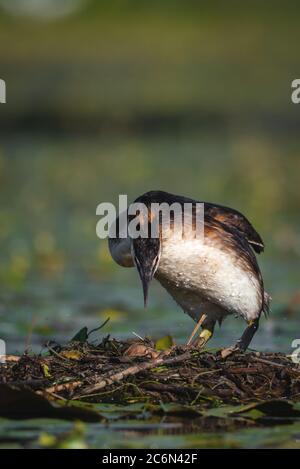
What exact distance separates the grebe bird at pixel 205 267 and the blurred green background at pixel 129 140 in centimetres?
109

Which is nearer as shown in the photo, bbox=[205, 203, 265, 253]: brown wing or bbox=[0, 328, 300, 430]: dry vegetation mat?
bbox=[0, 328, 300, 430]: dry vegetation mat

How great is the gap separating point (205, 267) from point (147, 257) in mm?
606

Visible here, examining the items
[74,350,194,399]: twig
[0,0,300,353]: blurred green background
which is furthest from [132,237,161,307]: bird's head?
[0,0,300,353]: blurred green background

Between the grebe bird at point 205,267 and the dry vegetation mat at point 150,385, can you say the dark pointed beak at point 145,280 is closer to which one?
the grebe bird at point 205,267

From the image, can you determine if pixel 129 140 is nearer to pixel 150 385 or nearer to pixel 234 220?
pixel 234 220

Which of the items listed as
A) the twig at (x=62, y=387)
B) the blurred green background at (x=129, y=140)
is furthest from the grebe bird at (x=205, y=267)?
→ the blurred green background at (x=129, y=140)

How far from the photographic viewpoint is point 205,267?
367 inches

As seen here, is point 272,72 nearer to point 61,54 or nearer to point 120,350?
point 61,54

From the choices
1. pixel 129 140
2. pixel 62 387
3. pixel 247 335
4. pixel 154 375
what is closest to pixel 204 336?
pixel 247 335

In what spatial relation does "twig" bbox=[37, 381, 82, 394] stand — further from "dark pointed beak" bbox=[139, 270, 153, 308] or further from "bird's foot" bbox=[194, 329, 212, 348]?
"bird's foot" bbox=[194, 329, 212, 348]

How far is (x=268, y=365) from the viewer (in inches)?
359

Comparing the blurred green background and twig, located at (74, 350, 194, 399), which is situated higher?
the blurred green background

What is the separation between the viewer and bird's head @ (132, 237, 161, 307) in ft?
28.9

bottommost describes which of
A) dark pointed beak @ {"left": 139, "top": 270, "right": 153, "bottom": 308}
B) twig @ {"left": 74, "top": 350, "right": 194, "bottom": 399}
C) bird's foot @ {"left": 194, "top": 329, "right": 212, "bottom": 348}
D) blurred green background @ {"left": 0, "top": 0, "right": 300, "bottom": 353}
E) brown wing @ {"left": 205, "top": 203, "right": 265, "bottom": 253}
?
twig @ {"left": 74, "top": 350, "right": 194, "bottom": 399}
